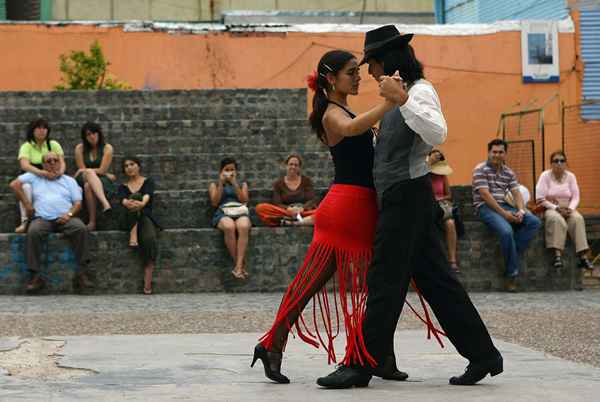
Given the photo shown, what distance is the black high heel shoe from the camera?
589 centimetres

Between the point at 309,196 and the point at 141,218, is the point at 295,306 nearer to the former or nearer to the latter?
the point at 141,218

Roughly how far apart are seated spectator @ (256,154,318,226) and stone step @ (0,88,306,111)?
3127mm

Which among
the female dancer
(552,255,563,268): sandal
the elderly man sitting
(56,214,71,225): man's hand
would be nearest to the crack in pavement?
the female dancer

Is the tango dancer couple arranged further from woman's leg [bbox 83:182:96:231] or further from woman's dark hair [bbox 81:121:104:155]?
woman's dark hair [bbox 81:121:104:155]

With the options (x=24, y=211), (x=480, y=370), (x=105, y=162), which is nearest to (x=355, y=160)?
(x=480, y=370)

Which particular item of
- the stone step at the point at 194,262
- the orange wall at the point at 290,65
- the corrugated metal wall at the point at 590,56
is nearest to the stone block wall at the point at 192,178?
the stone step at the point at 194,262

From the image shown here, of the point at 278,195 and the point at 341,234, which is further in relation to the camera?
the point at 278,195

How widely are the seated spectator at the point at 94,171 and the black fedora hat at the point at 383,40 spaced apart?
759 centimetres

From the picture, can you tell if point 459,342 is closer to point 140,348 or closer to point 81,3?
point 140,348

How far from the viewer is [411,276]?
5875 mm

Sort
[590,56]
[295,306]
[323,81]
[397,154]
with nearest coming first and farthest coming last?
1. [397,154]
2. [295,306]
3. [323,81]
4. [590,56]

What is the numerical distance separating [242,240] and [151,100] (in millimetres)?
4140

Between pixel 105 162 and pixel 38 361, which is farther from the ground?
pixel 105 162

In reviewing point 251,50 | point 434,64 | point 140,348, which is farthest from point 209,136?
point 140,348
